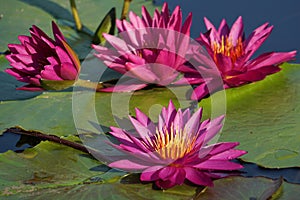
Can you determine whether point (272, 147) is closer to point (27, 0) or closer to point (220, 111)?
point (220, 111)

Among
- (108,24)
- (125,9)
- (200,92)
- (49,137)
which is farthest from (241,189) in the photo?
(125,9)

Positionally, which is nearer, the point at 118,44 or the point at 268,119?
the point at 268,119

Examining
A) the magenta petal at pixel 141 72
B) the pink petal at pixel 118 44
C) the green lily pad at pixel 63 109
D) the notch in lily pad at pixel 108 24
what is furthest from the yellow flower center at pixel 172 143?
the notch in lily pad at pixel 108 24

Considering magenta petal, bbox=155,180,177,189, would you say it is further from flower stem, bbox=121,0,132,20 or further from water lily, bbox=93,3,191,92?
flower stem, bbox=121,0,132,20

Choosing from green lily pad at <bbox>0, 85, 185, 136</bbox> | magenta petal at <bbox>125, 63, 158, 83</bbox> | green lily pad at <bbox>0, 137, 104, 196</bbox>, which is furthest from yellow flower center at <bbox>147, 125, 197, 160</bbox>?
magenta petal at <bbox>125, 63, 158, 83</bbox>

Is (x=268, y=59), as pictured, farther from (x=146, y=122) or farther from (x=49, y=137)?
(x=49, y=137)

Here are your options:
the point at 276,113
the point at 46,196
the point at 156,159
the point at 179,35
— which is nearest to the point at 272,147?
the point at 276,113
